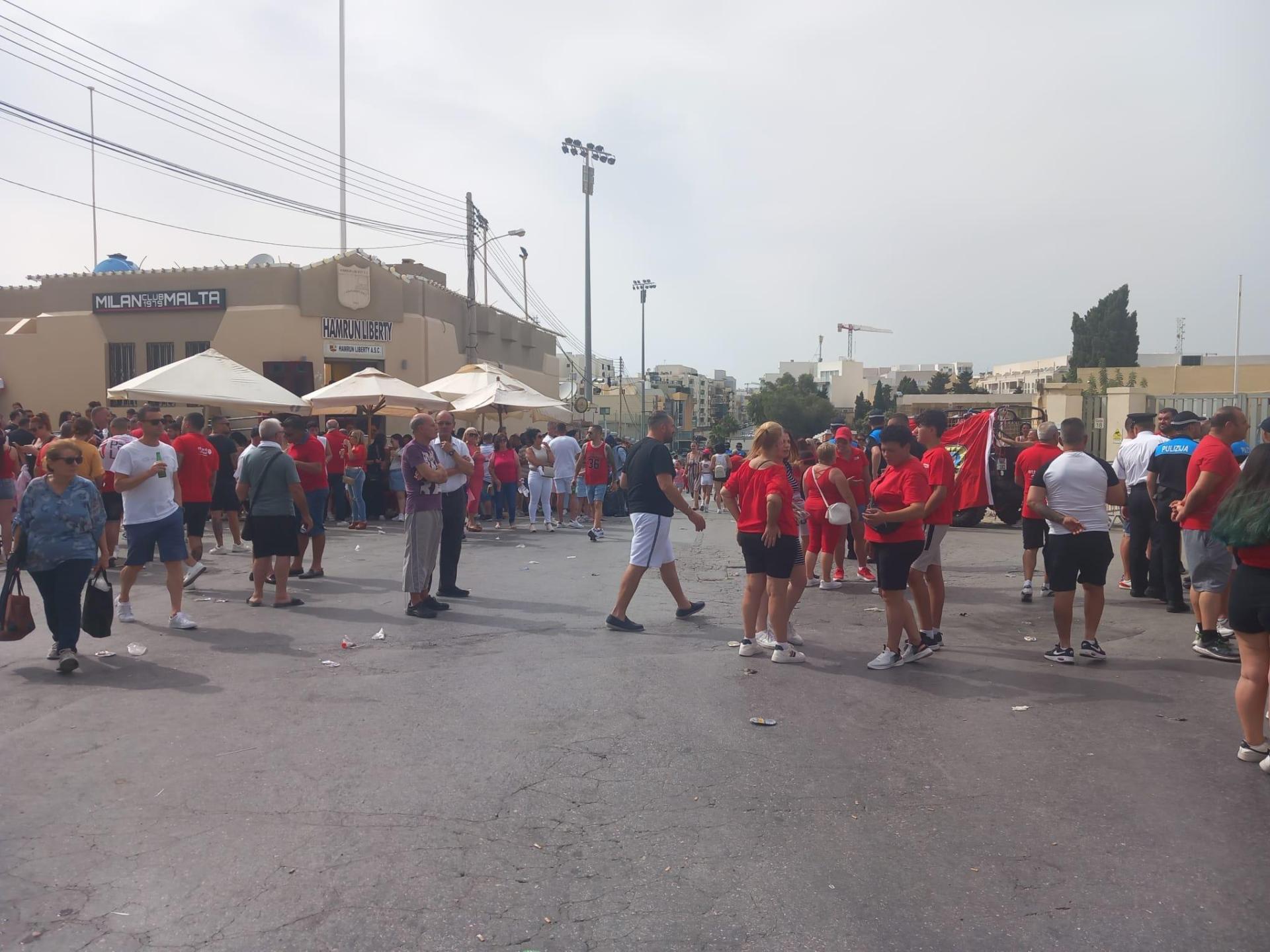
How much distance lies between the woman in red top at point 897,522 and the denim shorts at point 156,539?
597 cm

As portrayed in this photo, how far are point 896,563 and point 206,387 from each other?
11045mm

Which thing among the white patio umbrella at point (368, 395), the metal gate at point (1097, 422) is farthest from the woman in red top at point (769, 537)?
the metal gate at point (1097, 422)

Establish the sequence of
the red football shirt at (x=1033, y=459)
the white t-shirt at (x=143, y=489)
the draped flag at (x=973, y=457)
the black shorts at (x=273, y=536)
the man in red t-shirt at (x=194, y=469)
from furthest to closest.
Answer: the draped flag at (x=973, y=457) < the man in red t-shirt at (x=194, y=469) < the black shorts at (x=273, y=536) < the red football shirt at (x=1033, y=459) < the white t-shirt at (x=143, y=489)

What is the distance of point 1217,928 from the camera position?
3311 mm

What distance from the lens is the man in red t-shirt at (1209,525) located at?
23.3 feet

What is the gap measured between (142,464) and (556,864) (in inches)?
242

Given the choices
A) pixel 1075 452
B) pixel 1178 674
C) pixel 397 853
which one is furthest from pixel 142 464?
pixel 1178 674

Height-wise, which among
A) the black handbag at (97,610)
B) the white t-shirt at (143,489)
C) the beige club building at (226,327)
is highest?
the beige club building at (226,327)

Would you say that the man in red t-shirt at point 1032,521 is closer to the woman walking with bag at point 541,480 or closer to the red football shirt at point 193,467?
the red football shirt at point 193,467

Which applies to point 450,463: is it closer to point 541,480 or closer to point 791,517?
point 791,517

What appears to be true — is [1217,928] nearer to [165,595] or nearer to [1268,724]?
[1268,724]

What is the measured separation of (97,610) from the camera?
276 inches

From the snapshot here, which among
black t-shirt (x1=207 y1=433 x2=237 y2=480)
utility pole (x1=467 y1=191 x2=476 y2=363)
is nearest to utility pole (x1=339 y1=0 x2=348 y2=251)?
utility pole (x1=467 y1=191 x2=476 y2=363)

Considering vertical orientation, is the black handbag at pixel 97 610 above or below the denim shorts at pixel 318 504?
below
